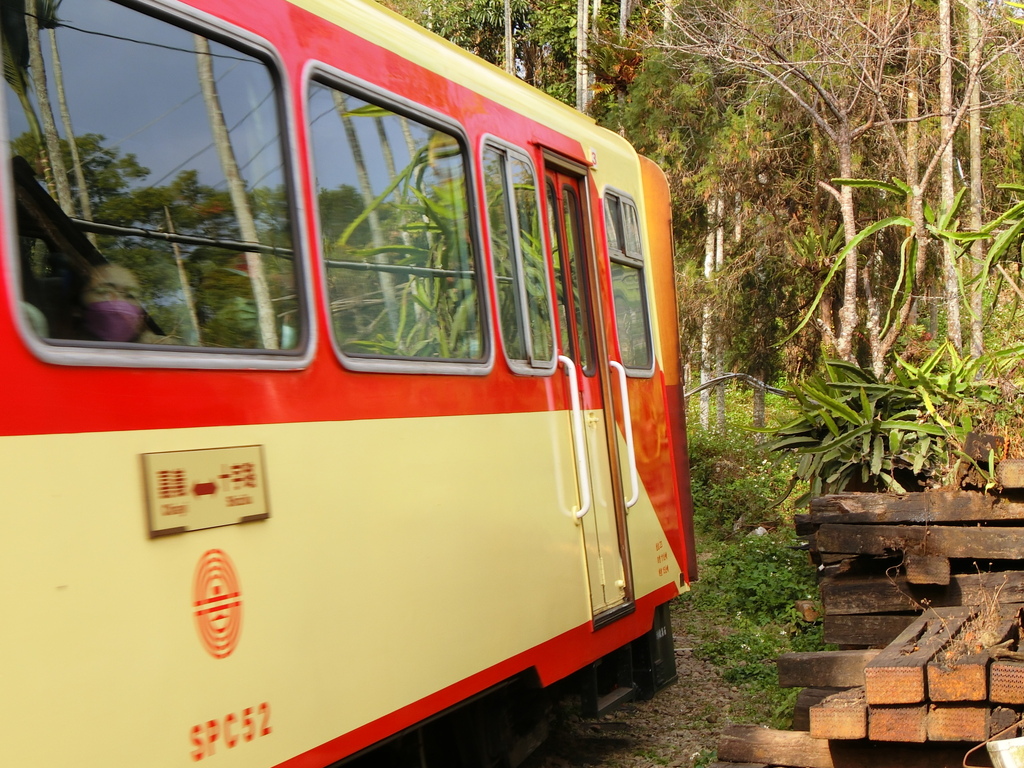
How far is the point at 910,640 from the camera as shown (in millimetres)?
4363

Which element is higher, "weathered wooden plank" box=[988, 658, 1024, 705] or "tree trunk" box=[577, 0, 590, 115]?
"tree trunk" box=[577, 0, 590, 115]

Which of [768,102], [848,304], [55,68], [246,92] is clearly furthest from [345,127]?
[768,102]

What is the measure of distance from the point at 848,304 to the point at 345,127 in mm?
12311

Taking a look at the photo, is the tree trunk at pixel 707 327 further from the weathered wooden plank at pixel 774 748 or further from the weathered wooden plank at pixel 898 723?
the weathered wooden plank at pixel 898 723

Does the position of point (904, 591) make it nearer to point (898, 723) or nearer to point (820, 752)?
point (820, 752)

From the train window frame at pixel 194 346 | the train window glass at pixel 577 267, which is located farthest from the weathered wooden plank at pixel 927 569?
the train window frame at pixel 194 346

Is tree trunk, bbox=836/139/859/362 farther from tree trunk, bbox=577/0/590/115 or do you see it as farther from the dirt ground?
tree trunk, bbox=577/0/590/115

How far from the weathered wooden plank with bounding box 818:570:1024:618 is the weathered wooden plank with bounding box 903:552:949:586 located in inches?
5.1

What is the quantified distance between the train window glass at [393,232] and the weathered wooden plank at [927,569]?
2.87m

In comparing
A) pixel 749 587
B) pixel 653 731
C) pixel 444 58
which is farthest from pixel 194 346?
pixel 749 587

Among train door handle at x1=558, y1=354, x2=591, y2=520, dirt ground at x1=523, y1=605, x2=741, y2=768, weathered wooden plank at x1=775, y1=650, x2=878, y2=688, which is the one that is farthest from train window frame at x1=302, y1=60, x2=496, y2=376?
dirt ground at x1=523, y1=605, x2=741, y2=768

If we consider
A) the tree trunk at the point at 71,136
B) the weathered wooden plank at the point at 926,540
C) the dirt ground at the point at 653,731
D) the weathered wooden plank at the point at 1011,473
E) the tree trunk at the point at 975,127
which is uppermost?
the tree trunk at the point at 975,127

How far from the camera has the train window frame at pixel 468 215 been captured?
340 centimetres

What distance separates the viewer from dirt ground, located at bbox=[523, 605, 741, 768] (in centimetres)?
564
